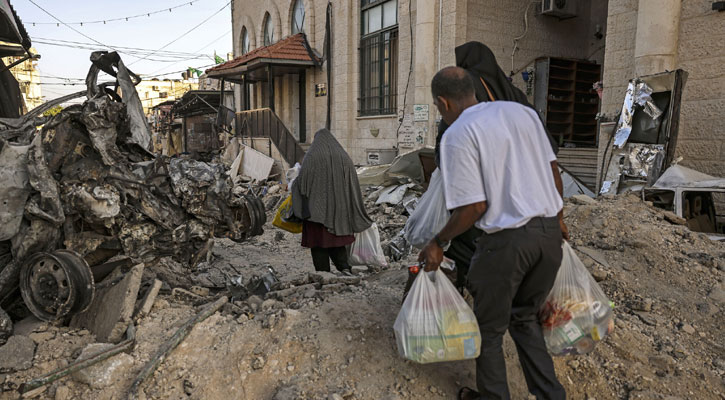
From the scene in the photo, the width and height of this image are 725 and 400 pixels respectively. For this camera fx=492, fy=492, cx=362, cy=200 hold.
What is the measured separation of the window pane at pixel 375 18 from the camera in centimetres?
1241

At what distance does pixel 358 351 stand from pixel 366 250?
6.30 ft

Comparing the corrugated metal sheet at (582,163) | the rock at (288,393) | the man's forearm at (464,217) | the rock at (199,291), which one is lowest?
the rock at (199,291)

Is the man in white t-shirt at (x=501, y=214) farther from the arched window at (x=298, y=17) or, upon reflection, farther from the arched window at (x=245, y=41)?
the arched window at (x=245, y=41)

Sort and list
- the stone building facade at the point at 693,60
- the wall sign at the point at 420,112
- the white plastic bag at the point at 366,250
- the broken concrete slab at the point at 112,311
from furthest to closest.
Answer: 1. the wall sign at the point at 420,112
2. the stone building facade at the point at 693,60
3. the white plastic bag at the point at 366,250
4. the broken concrete slab at the point at 112,311

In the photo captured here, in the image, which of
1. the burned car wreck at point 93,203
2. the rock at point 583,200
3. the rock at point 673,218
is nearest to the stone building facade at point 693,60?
the rock at point 673,218

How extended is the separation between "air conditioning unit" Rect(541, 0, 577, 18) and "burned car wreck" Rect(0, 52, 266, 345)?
344 inches

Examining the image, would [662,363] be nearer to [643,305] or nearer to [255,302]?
[643,305]

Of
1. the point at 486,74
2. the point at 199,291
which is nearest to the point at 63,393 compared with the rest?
the point at 199,291

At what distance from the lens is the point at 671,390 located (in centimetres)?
261

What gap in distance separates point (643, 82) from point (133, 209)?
18.6 ft

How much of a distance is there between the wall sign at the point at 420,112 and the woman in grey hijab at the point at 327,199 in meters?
6.10

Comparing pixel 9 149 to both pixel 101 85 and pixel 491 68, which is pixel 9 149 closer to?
pixel 101 85

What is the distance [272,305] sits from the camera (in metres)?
3.38

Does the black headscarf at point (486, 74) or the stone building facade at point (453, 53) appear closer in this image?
the black headscarf at point (486, 74)
